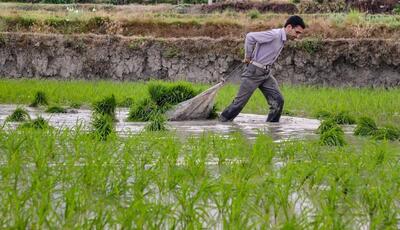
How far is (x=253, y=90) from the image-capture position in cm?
1002

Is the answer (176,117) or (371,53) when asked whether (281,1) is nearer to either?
(371,53)

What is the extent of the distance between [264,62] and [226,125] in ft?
2.87

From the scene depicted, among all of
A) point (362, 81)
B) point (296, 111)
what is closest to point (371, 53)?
point (362, 81)

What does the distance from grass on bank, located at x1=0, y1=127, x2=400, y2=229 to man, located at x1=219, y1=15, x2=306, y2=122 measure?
3.66 meters

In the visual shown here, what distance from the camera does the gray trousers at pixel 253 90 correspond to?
9.95 m

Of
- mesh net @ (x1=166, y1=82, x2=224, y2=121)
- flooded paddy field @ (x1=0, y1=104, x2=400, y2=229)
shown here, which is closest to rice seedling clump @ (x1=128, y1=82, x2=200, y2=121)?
mesh net @ (x1=166, y1=82, x2=224, y2=121)

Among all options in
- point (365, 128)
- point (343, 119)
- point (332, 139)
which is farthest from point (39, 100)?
point (332, 139)

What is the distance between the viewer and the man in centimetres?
963

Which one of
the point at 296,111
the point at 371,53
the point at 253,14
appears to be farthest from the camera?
the point at 253,14

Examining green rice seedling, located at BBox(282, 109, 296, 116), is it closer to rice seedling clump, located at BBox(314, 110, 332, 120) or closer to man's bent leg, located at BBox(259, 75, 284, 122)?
rice seedling clump, located at BBox(314, 110, 332, 120)

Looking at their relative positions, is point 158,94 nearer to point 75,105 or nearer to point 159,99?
point 159,99

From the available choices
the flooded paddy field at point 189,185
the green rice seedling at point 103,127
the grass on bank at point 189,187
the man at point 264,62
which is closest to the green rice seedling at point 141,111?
the man at point 264,62

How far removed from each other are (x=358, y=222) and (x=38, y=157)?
6.80 feet

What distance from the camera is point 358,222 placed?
3.86 m
